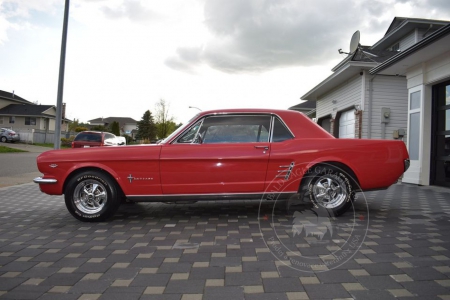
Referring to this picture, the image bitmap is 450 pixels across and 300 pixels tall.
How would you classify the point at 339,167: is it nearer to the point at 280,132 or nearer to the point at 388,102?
the point at 280,132

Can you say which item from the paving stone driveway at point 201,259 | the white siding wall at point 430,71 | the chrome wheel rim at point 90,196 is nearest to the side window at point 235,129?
the paving stone driveway at point 201,259

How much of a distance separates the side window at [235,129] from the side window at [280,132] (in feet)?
0.34

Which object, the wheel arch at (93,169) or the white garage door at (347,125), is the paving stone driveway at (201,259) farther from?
the white garage door at (347,125)

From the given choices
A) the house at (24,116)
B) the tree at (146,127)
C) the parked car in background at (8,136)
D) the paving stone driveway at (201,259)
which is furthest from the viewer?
the tree at (146,127)

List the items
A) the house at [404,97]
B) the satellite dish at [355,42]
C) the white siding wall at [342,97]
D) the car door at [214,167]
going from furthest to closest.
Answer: the satellite dish at [355,42], the white siding wall at [342,97], the house at [404,97], the car door at [214,167]

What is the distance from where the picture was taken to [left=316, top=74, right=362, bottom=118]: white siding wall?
486 inches

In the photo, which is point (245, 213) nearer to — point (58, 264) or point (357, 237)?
point (357, 237)

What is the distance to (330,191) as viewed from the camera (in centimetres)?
458

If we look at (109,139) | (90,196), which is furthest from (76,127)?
(90,196)

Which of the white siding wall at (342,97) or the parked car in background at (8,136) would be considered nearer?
the white siding wall at (342,97)

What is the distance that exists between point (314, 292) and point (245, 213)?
270cm

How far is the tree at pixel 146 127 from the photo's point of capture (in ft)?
234

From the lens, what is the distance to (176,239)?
3.69 metres

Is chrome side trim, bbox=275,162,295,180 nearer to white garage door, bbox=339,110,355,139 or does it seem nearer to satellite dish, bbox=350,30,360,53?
white garage door, bbox=339,110,355,139
